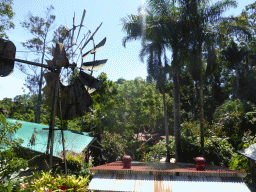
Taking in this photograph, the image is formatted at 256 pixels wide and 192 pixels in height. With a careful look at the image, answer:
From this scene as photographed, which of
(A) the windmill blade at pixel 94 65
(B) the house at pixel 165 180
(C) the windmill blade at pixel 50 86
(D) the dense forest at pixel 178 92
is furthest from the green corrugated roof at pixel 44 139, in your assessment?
(C) the windmill blade at pixel 50 86

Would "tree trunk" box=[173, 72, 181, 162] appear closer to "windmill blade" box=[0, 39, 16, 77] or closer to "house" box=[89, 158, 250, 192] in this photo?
"house" box=[89, 158, 250, 192]

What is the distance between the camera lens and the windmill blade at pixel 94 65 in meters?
6.71

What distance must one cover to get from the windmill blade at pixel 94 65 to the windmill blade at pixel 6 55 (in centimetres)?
188

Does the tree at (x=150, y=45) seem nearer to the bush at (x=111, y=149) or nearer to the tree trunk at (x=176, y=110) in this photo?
the tree trunk at (x=176, y=110)

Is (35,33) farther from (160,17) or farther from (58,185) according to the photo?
(58,185)

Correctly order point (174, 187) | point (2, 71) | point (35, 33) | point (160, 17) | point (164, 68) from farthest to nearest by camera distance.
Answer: point (35, 33)
point (164, 68)
point (160, 17)
point (174, 187)
point (2, 71)

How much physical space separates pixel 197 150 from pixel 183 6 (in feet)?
33.2

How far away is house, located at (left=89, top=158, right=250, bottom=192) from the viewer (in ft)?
25.7

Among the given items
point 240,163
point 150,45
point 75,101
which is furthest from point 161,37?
point 75,101

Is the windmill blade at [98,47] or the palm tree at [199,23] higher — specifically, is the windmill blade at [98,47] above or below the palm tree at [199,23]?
below

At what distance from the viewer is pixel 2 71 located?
210 inches

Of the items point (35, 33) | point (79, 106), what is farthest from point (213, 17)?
point (35, 33)

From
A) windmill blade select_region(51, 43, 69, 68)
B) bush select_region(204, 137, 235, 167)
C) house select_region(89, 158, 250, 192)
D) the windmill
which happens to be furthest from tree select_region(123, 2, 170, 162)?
windmill blade select_region(51, 43, 69, 68)

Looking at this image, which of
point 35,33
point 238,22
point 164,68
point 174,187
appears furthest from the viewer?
point 35,33
